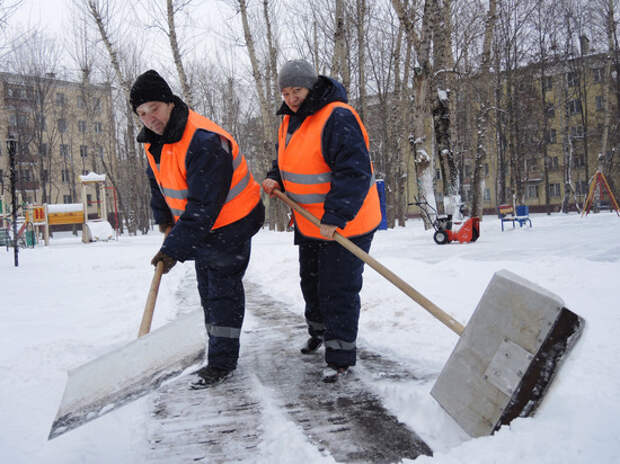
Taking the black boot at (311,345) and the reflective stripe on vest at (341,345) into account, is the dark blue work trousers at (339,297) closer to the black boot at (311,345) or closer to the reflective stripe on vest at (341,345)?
the reflective stripe on vest at (341,345)

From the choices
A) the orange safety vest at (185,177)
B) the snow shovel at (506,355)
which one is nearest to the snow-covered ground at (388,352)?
the snow shovel at (506,355)

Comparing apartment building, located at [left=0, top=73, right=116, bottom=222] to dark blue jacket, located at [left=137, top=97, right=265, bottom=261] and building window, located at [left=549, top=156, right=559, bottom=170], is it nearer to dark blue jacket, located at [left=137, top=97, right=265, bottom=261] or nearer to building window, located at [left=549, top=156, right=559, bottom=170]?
dark blue jacket, located at [left=137, top=97, right=265, bottom=261]

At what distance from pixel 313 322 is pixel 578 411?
1710 mm

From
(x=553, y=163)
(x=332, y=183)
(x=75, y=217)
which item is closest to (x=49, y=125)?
(x=75, y=217)

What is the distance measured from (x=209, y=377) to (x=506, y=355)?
1.64 metres

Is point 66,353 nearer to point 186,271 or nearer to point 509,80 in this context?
point 186,271

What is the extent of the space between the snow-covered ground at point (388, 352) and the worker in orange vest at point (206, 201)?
23.6 inches

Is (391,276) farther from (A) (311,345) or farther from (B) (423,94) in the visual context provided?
(B) (423,94)

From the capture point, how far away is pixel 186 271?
810 cm

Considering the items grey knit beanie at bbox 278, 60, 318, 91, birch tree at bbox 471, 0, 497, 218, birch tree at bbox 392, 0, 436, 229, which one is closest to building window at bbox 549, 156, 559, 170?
birch tree at bbox 471, 0, 497, 218

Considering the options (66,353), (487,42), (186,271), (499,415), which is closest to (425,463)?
(499,415)

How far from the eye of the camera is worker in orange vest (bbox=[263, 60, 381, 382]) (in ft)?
8.35

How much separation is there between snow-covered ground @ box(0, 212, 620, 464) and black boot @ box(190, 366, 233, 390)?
0.32 m

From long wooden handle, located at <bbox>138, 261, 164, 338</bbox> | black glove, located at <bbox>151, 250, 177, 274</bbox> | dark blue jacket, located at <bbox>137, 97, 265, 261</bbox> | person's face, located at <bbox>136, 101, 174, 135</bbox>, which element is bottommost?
long wooden handle, located at <bbox>138, 261, 164, 338</bbox>
